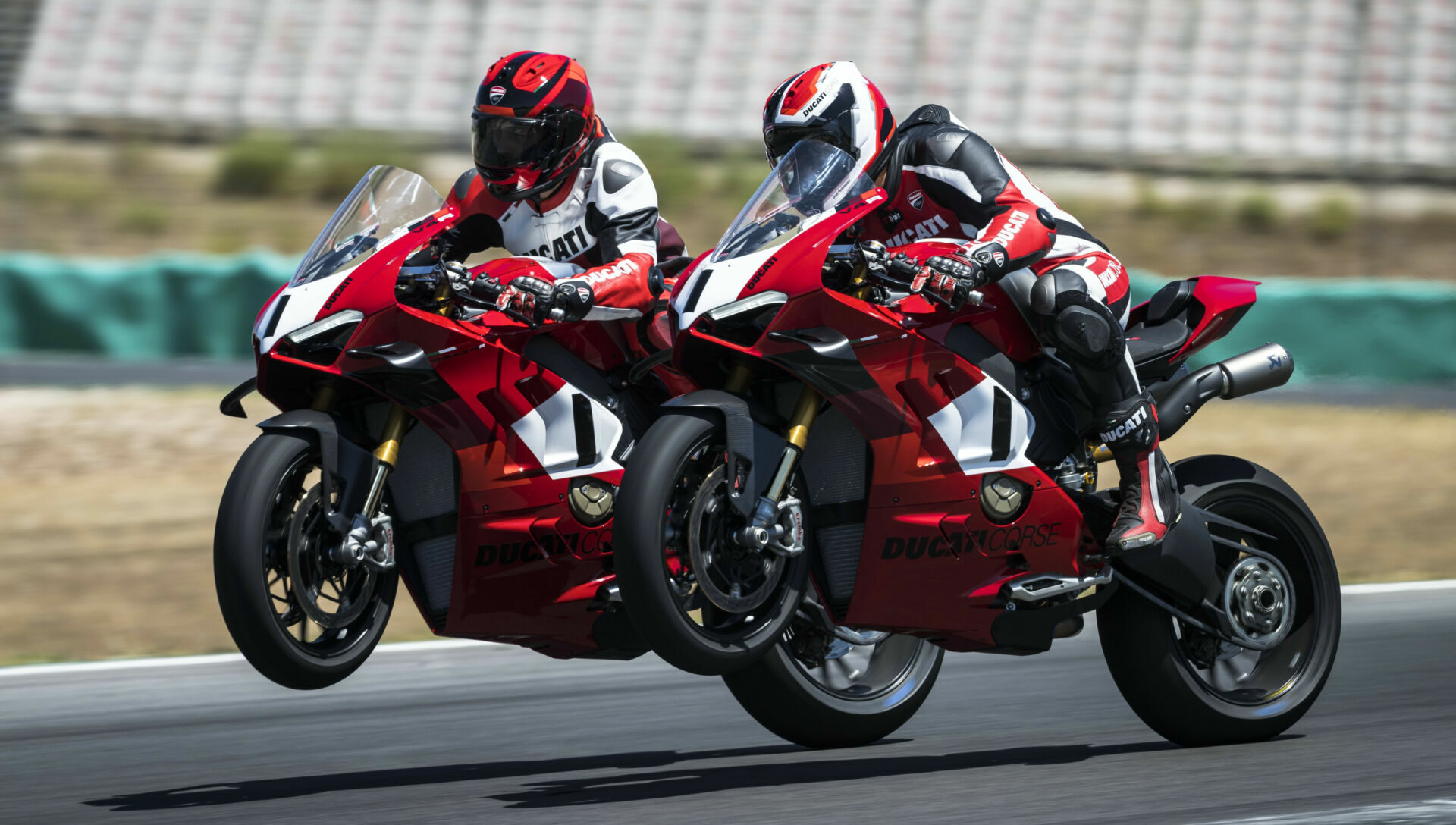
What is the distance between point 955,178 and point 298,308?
6.18 feet

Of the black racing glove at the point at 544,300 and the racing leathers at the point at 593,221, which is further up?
the racing leathers at the point at 593,221

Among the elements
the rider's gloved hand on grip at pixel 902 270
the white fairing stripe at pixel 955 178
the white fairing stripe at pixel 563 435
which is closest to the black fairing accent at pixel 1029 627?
the rider's gloved hand on grip at pixel 902 270

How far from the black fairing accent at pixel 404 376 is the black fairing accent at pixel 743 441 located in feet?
2.66

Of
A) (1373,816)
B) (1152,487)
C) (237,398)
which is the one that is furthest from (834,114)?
(1373,816)

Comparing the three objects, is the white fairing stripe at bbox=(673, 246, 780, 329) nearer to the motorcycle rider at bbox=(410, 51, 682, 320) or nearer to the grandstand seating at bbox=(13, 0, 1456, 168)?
the motorcycle rider at bbox=(410, 51, 682, 320)

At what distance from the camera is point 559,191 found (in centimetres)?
588

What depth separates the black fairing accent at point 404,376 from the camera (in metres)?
5.11

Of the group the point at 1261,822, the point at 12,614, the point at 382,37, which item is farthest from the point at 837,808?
the point at 382,37

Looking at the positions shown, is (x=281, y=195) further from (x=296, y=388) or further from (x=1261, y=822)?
(x=1261, y=822)

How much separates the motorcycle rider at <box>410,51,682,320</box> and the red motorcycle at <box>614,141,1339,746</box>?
0.73m

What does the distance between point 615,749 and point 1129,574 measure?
171 cm

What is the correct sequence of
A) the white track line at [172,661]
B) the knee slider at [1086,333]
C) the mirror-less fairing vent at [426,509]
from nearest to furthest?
the knee slider at [1086,333]
the mirror-less fairing vent at [426,509]
the white track line at [172,661]

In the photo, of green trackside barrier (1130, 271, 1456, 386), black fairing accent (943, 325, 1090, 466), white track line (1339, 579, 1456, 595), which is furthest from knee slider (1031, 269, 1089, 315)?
green trackside barrier (1130, 271, 1456, 386)

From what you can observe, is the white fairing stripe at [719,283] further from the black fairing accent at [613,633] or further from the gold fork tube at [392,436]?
the black fairing accent at [613,633]
